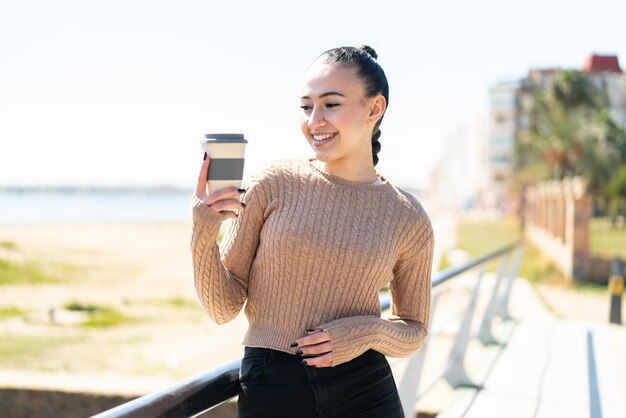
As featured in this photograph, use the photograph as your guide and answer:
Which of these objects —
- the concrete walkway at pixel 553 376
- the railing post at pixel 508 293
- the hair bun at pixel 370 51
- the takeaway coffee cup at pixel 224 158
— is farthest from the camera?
the railing post at pixel 508 293

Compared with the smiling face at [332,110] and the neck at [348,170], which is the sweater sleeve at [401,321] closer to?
the neck at [348,170]

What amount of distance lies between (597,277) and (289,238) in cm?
1487

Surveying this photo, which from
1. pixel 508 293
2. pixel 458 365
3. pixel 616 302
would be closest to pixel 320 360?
pixel 458 365

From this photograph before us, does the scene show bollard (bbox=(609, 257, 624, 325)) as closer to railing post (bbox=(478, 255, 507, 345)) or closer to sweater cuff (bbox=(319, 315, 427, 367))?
railing post (bbox=(478, 255, 507, 345))

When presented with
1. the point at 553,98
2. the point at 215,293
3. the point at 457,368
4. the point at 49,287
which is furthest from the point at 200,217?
the point at 553,98

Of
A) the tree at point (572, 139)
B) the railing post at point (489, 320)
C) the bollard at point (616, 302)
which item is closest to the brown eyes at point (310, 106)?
the railing post at point (489, 320)

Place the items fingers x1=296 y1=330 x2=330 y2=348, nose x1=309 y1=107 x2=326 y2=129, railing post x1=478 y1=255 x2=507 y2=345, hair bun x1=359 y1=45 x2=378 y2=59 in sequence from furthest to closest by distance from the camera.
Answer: railing post x1=478 y1=255 x2=507 y2=345, hair bun x1=359 y1=45 x2=378 y2=59, nose x1=309 y1=107 x2=326 y2=129, fingers x1=296 y1=330 x2=330 y2=348

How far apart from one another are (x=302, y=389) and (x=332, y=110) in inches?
24.9

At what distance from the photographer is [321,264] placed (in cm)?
170

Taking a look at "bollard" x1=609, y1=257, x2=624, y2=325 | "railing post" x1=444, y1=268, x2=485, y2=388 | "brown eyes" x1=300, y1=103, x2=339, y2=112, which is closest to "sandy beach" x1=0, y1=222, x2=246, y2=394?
"railing post" x1=444, y1=268, x2=485, y2=388

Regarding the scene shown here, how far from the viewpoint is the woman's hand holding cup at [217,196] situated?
150 centimetres

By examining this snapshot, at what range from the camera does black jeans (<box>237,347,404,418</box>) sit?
1.67m

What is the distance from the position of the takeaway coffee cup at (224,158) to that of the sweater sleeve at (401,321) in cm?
39

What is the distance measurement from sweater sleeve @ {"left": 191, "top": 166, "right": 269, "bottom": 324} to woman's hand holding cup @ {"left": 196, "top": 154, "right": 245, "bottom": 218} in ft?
0.42
